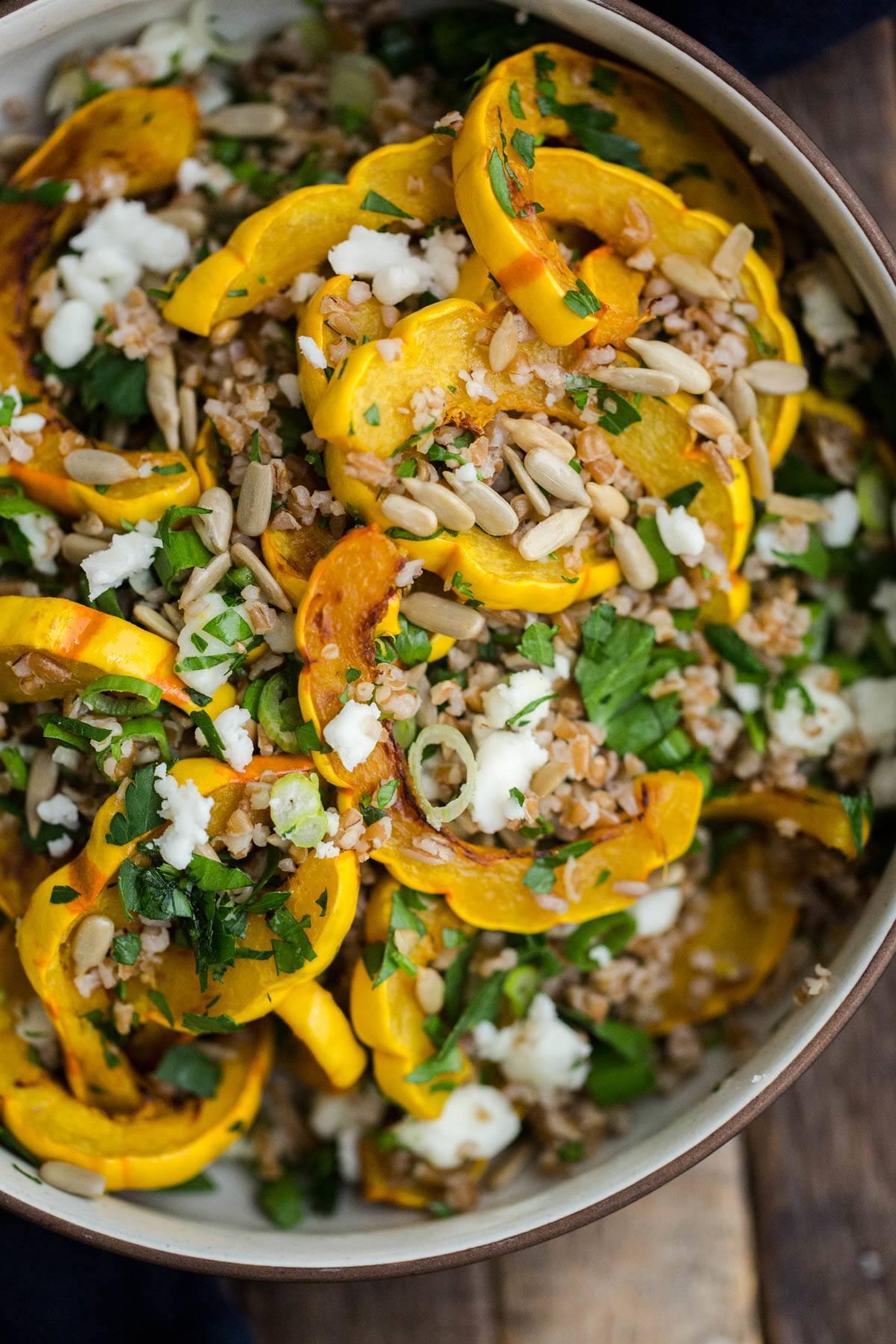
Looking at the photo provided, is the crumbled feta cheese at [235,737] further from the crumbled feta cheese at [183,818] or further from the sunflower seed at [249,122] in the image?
the sunflower seed at [249,122]

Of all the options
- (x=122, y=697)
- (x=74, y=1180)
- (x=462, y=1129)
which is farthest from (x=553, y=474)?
(x=74, y=1180)

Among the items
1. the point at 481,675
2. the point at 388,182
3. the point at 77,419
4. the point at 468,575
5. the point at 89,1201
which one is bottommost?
the point at 89,1201

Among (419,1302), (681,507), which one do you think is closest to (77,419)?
(681,507)

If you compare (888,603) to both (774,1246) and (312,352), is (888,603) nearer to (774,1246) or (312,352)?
(312,352)

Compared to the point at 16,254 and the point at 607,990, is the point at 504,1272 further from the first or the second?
the point at 16,254

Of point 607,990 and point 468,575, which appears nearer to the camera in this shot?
point 468,575

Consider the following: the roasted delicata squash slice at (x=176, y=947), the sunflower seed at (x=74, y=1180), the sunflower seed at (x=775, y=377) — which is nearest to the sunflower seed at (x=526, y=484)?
the sunflower seed at (x=775, y=377)
